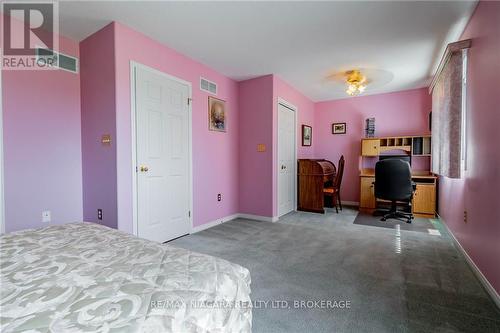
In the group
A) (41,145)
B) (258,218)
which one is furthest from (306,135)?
(41,145)

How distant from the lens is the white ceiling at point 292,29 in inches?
89.7

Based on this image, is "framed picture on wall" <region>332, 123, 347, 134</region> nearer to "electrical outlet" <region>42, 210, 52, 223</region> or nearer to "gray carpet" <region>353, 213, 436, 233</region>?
"gray carpet" <region>353, 213, 436, 233</region>

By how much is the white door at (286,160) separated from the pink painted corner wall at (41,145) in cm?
298

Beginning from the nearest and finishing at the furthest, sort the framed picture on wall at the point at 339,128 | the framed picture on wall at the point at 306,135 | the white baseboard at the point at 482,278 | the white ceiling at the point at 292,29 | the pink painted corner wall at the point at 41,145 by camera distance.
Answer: the white baseboard at the point at 482,278
the white ceiling at the point at 292,29
the pink painted corner wall at the point at 41,145
the framed picture on wall at the point at 306,135
the framed picture on wall at the point at 339,128

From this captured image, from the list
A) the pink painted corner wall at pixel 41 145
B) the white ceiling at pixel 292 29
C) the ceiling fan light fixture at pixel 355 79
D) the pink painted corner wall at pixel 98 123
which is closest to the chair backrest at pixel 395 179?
the ceiling fan light fixture at pixel 355 79

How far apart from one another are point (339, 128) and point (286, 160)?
75.6 inches

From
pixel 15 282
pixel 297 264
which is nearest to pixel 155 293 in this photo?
pixel 15 282

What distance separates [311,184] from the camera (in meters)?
4.77

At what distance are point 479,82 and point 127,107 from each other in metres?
3.43

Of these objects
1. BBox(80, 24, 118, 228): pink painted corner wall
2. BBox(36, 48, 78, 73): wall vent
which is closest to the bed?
BBox(80, 24, 118, 228): pink painted corner wall

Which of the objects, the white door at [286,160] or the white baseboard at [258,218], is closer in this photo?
the white baseboard at [258,218]

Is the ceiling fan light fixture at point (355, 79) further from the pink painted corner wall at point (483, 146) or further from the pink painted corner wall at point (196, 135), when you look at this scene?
the pink painted corner wall at point (196, 135)

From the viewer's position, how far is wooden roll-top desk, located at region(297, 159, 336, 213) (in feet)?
15.3

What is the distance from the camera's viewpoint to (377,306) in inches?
68.1
